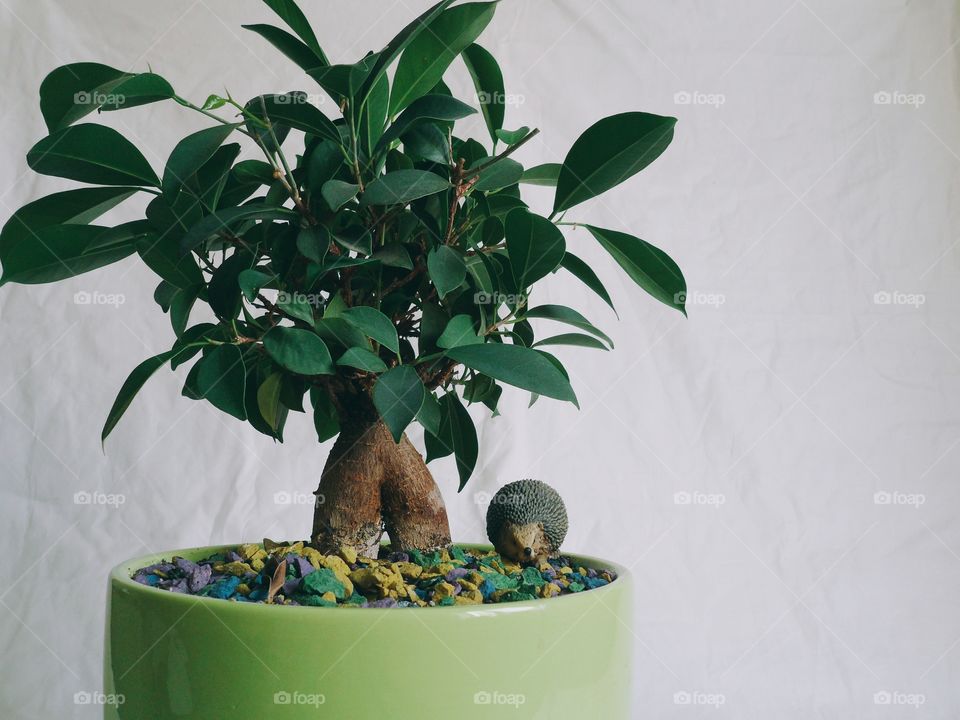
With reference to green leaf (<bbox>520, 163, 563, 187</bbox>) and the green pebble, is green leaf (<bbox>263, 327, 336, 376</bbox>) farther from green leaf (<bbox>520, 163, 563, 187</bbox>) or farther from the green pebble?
green leaf (<bbox>520, 163, 563, 187</bbox>)

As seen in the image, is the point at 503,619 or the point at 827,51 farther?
the point at 827,51

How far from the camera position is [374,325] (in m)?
0.91

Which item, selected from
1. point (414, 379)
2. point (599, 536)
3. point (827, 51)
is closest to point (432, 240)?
point (414, 379)

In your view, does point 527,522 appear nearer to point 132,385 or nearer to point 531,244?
point 531,244

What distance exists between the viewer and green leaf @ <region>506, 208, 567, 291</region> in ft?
3.00

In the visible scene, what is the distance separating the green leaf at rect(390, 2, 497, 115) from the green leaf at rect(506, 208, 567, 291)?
164 millimetres

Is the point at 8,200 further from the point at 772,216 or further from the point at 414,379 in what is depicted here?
the point at 772,216

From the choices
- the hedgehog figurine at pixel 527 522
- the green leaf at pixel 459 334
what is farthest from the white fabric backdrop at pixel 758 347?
the green leaf at pixel 459 334

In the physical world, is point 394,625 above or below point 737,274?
below

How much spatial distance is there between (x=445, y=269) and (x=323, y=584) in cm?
32

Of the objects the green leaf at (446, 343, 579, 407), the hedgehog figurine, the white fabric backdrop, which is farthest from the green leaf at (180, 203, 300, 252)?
the white fabric backdrop

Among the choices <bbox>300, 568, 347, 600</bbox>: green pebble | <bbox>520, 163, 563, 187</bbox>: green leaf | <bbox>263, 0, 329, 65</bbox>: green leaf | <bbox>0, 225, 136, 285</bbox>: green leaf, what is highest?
<bbox>263, 0, 329, 65</bbox>: green leaf

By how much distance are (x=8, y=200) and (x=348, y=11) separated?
27.3 inches

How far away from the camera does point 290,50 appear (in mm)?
979
